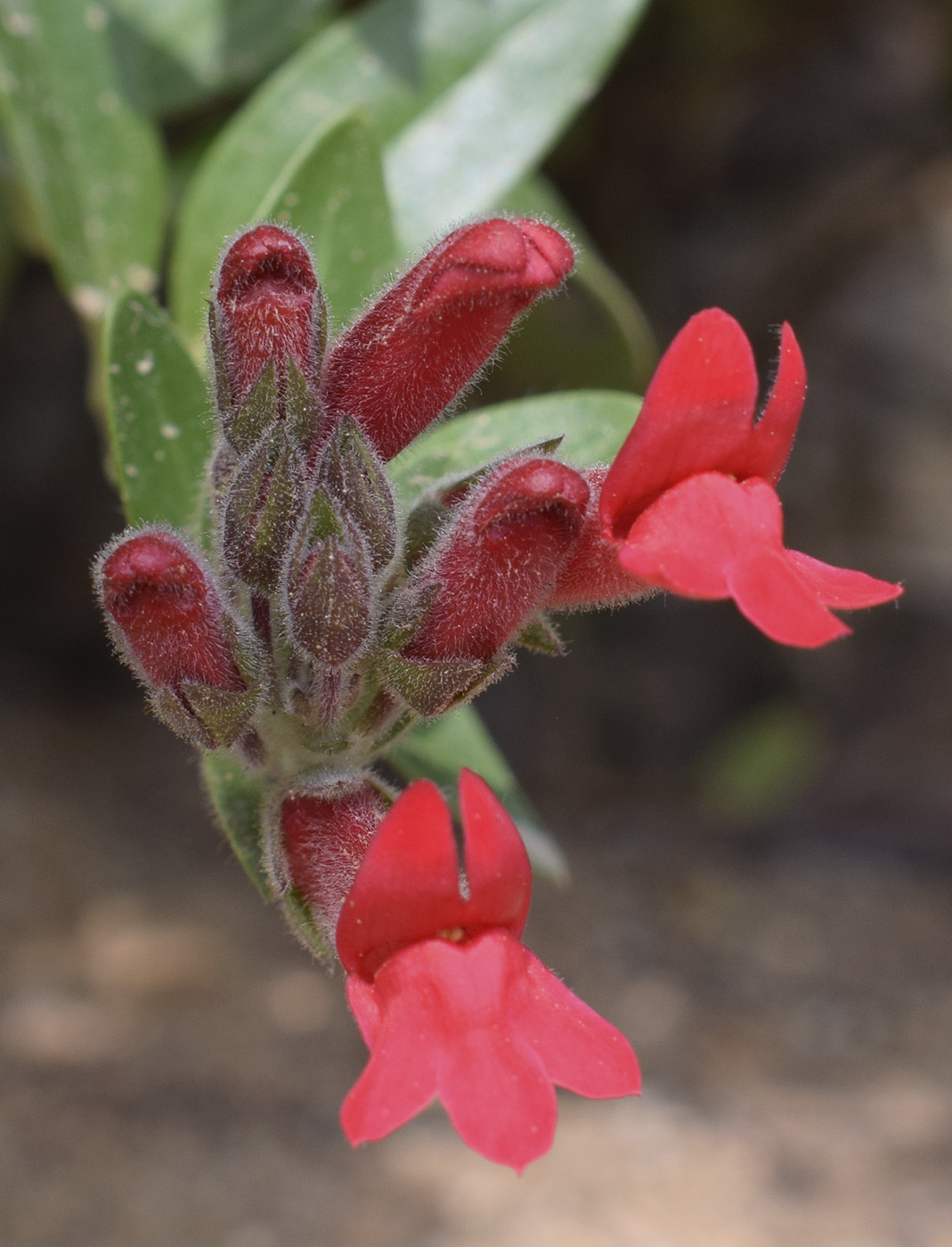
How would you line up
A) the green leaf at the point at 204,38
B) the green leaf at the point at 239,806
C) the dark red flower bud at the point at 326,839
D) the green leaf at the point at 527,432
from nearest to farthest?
the dark red flower bud at the point at 326,839, the green leaf at the point at 239,806, the green leaf at the point at 527,432, the green leaf at the point at 204,38

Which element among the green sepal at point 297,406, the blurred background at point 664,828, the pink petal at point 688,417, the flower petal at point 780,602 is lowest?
the blurred background at point 664,828

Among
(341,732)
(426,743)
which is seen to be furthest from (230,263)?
(426,743)

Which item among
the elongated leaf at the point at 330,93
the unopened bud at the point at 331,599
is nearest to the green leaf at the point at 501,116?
the elongated leaf at the point at 330,93

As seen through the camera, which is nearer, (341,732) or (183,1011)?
(341,732)

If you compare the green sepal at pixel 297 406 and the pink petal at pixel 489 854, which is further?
the green sepal at pixel 297 406

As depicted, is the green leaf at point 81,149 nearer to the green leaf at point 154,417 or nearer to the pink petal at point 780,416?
the green leaf at point 154,417

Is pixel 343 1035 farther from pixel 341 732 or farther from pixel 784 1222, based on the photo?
pixel 341 732

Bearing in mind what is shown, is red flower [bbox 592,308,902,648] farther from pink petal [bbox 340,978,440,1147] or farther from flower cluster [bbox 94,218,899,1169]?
pink petal [bbox 340,978,440,1147]

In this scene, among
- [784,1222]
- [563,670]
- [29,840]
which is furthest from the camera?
[563,670]
